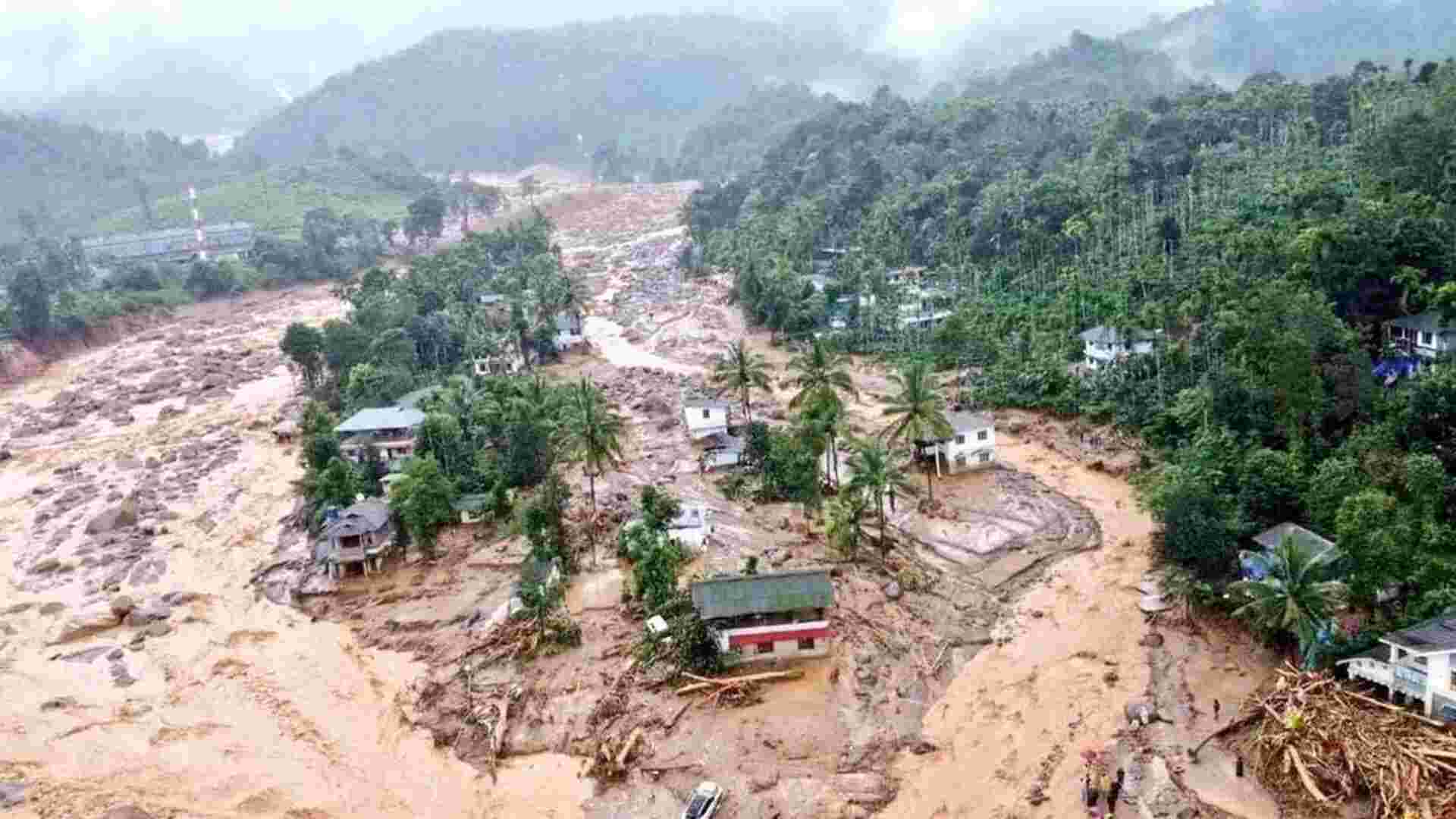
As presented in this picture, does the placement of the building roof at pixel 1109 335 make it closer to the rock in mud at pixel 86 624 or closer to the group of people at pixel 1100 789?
the group of people at pixel 1100 789

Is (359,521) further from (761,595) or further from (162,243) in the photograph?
(162,243)

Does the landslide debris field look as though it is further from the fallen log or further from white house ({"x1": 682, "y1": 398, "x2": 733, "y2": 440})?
white house ({"x1": 682, "y1": 398, "x2": 733, "y2": 440})

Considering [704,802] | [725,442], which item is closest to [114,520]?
[725,442]

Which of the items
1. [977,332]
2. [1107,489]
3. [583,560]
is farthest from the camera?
[977,332]

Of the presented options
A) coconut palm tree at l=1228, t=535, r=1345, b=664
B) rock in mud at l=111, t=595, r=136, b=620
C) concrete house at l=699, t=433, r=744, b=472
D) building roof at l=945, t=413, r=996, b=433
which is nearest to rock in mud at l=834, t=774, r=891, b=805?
coconut palm tree at l=1228, t=535, r=1345, b=664

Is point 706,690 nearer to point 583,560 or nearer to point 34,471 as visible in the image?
point 583,560

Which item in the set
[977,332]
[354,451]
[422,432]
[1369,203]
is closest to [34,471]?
[354,451]
